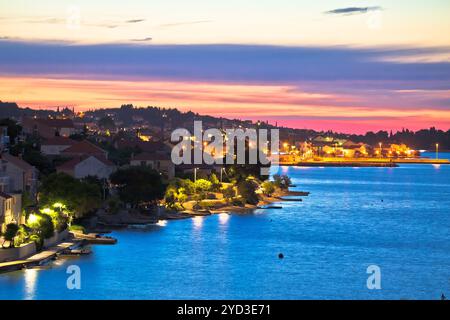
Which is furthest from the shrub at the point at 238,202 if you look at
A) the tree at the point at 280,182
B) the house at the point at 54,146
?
the tree at the point at 280,182

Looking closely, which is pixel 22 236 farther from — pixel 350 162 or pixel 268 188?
pixel 350 162

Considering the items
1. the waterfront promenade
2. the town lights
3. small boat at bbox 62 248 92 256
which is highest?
the town lights

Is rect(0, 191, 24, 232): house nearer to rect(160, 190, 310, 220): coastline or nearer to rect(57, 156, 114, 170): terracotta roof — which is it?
rect(160, 190, 310, 220): coastline

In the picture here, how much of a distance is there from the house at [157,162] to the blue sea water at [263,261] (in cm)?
744

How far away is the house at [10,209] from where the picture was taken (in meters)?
28.6

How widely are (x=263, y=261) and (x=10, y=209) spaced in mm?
9270

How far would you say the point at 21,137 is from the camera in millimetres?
60188

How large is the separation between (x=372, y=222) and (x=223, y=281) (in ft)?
83.5

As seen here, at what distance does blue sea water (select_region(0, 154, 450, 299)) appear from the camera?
2545cm

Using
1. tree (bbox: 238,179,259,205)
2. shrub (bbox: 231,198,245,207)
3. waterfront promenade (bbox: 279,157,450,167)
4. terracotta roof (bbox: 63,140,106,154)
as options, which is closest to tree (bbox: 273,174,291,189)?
tree (bbox: 238,179,259,205)

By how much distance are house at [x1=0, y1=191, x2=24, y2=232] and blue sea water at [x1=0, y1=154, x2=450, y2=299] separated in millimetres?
2450

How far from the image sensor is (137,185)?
144ft

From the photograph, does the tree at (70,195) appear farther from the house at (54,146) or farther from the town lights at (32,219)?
the house at (54,146)

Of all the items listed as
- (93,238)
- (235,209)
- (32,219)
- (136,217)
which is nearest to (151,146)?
(235,209)
